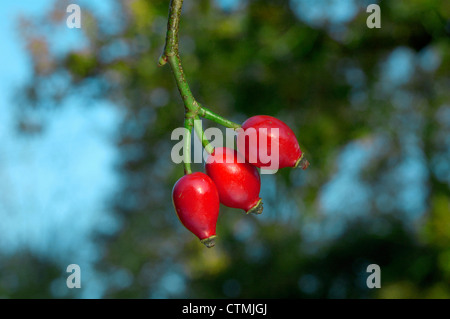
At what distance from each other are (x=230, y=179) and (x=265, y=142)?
65 mm

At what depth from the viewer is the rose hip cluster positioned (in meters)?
0.66

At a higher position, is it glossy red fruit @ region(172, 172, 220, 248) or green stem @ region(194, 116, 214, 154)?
green stem @ region(194, 116, 214, 154)

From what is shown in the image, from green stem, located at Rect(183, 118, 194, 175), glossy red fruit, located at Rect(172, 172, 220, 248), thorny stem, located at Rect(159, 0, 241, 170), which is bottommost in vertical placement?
glossy red fruit, located at Rect(172, 172, 220, 248)

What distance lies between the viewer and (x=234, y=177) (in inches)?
26.5

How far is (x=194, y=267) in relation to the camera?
6.12 m

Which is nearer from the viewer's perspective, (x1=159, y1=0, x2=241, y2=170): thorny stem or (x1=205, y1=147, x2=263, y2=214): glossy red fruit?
(x1=159, y1=0, x2=241, y2=170): thorny stem

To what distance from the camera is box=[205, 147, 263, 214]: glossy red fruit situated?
0.67 meters

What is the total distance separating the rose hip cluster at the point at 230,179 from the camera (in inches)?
26.0

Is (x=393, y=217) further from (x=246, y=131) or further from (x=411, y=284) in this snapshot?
(x=246, y=131)

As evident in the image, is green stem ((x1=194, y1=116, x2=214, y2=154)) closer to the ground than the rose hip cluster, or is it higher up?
higher up

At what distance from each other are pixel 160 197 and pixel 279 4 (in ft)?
17.2

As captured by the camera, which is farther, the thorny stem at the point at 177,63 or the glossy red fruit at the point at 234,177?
the glossy red fruit at the point at 234,177

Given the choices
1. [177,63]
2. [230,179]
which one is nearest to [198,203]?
[230,179]

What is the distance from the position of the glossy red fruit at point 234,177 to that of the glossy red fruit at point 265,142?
14 mm
